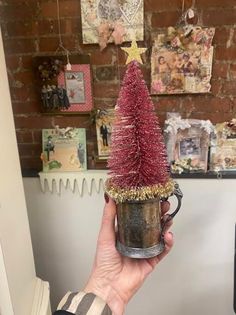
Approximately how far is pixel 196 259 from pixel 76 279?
66 centimetres

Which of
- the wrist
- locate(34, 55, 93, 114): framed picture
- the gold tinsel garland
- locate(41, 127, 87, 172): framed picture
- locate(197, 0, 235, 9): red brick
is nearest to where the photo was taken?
the gold tinsel garland

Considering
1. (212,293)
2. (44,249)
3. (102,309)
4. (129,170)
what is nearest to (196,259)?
(212,293)

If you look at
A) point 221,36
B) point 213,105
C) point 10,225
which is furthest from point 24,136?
point 221,36

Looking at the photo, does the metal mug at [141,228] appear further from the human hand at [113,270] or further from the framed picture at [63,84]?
the framed picture at [63,84]

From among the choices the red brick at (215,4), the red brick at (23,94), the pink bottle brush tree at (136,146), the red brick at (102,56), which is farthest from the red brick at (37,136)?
the red brick at (215,4)

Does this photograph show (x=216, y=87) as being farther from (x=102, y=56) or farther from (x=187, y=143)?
(x=102, y=56)

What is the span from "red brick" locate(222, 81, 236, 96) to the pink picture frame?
23.3 inches

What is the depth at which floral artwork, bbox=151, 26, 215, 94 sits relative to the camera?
135 cm

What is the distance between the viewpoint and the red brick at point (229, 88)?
141 centimetres

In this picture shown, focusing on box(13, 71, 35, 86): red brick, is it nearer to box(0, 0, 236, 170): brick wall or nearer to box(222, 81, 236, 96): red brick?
box(0, 0, 236, 170): brick wall

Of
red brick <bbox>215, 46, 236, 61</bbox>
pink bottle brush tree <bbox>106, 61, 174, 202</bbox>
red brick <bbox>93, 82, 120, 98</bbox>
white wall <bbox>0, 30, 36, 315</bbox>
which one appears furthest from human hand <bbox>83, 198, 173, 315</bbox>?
red brick <bbox>215, 46, 236, 61</bbox>

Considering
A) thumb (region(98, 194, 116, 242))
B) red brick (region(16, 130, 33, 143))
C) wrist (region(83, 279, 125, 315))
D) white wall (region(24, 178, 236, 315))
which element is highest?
red brick (region(16, 130, 33, 143))

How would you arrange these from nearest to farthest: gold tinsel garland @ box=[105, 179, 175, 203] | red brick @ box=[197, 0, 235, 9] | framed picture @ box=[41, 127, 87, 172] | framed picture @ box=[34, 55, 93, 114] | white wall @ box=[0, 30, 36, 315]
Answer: gold tinsel garland @ box=[105, 179, 175, 203] < white wall @ box=[0, 30, 36, 315] < red brick @ box=[197, 0, 235, 9] < framed picture @ box=[34, 55, 93, 114] < framed picture @ box=[41, 127, 87, 172]

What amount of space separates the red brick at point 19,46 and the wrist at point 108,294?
1023 millimetres
